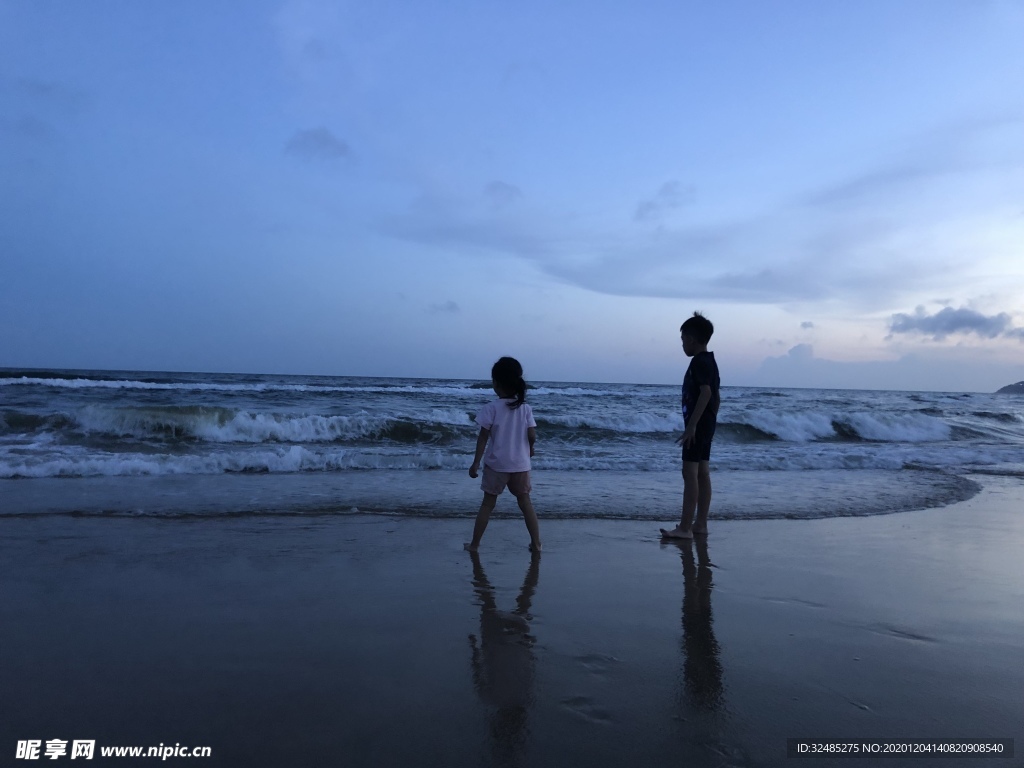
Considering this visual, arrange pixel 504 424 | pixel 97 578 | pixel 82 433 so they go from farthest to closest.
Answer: pixel 82 433 → pixel 504 424 → pixel 97 578

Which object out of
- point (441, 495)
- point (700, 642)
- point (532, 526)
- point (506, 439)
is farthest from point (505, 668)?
point (441, 495)

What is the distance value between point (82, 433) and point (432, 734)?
1319 cm

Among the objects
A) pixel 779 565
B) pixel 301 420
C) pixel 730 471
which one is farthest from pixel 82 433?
pixel 779 565

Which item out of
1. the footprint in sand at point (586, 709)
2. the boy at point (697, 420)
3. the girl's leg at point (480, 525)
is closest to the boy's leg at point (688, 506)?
the boy at point (697, 420)

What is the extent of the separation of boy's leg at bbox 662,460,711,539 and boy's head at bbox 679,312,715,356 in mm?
966

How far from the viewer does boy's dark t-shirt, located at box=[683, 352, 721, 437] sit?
5402 mm

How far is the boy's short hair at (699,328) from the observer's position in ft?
17.8

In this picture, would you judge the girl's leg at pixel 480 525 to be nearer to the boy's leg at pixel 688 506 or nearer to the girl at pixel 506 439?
the girl at pixel 506 439

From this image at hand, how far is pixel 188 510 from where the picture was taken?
607 cm

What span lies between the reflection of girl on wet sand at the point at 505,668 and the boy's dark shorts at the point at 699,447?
220 cm

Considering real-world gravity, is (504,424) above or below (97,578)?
above

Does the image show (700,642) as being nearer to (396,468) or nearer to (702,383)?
(702,383)

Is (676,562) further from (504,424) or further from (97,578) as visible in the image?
(97,578)

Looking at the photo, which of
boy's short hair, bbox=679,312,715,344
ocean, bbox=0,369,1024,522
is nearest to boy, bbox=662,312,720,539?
boy's short hair, bbox=679,312,715,344
